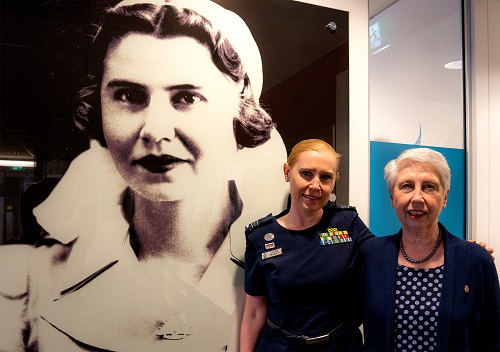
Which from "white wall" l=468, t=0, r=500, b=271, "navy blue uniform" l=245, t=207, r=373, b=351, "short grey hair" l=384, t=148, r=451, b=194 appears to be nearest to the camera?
"short grey hair" l=384, t=148, r=451, b=194

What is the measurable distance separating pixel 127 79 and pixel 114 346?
1.15 metres

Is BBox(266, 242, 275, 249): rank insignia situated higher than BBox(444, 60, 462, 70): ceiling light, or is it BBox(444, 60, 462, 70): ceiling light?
BBox(444, 60, 462, 70): ceiling light

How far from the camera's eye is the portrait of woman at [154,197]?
1.63 metres

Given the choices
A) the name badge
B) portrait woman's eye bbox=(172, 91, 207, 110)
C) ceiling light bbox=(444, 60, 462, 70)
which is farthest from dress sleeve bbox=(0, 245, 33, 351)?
ceiling light bbox=(444, 60, 462, 70)

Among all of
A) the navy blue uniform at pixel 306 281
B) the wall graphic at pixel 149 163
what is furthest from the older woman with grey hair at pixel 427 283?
the wall graphic at pixel 149 163

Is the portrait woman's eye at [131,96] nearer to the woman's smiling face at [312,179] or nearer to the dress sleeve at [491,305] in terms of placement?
the woman's smiling face at [312,179]

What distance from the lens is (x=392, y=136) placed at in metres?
2.32

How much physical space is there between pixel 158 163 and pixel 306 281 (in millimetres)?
819

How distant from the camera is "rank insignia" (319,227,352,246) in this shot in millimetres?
1688

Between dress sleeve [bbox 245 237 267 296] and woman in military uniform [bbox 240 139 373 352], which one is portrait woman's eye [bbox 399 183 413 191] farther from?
dress sleeve [bbox 245 237 267 296]

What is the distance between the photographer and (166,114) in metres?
1.78

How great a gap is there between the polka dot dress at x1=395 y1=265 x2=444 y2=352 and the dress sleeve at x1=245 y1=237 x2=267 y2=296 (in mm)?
567

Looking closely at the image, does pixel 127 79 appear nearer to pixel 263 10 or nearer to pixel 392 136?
pixel 263 10

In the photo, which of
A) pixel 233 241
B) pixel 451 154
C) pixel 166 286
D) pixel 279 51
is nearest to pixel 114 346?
pixel 166 286
